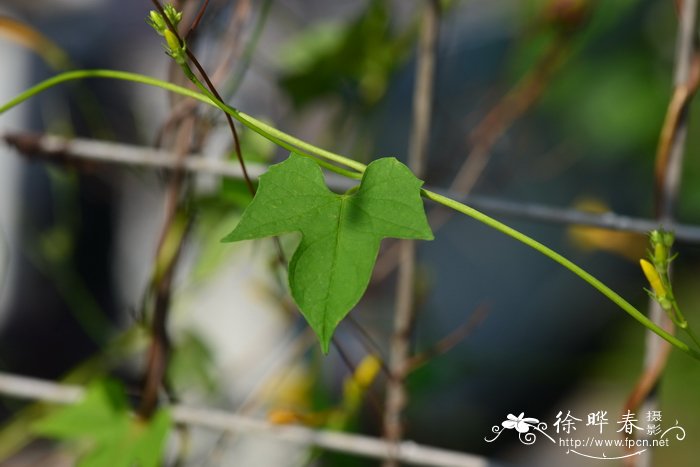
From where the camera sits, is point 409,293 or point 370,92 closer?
point 409,293

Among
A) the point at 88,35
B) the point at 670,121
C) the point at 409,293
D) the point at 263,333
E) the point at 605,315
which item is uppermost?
the point at 88,35

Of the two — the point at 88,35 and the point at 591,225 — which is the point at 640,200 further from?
the point at 88,35

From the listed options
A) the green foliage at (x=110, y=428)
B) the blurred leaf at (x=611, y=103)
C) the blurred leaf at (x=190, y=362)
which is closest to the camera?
the green foliage at (x=110, y=428)

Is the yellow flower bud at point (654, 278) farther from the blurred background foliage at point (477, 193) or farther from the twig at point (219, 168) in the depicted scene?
the blurred background foliage at point (477, 193)

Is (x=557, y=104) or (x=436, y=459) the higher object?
(x=557, y=104)

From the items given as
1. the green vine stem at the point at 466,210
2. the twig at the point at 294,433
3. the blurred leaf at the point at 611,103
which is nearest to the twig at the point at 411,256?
the twig at the point at 294,433

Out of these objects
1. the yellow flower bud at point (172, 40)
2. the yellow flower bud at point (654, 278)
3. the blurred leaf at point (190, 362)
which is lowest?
the yellow flower bud at point (654, 278)

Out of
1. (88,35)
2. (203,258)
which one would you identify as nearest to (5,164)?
(88,35)

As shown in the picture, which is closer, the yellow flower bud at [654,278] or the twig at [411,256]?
the yellow flower bud at [654,278]

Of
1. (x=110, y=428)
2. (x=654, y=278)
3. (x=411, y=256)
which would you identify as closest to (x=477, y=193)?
(x=411, y=256)
